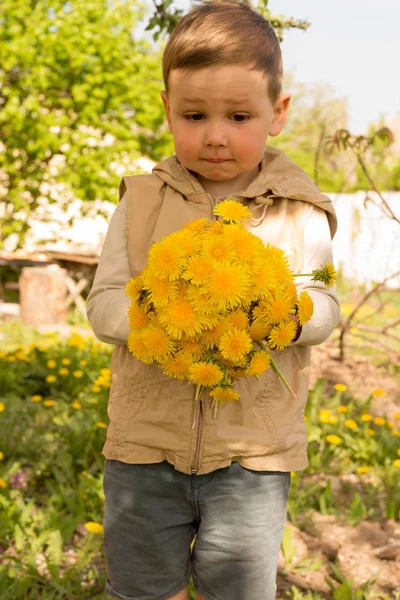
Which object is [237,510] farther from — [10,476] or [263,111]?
[10,476]

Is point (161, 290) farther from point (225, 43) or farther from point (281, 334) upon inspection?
point (225, 43)

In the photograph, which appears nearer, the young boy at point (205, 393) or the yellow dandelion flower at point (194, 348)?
the yellow dandelion flower at point (194, 348)

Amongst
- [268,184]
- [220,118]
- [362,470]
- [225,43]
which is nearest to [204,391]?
[268,184]

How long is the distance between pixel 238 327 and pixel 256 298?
0.22 feet

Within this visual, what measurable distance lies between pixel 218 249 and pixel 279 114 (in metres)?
0.58

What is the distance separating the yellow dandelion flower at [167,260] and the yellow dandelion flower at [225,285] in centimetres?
7

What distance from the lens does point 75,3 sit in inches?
373

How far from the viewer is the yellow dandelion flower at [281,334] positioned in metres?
1.44

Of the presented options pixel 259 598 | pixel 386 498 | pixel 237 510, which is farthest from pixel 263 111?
pixel 386 498

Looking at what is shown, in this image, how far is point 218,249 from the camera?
1385 millimetres

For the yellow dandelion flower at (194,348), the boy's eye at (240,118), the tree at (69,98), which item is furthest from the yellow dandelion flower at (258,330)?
the tree at (69,98)

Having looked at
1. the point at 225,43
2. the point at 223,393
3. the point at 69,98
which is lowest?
the point at 223,393

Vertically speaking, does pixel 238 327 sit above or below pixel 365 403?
above

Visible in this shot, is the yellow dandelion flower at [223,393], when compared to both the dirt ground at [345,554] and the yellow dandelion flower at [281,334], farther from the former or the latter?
the dirt ground at [345,554]
